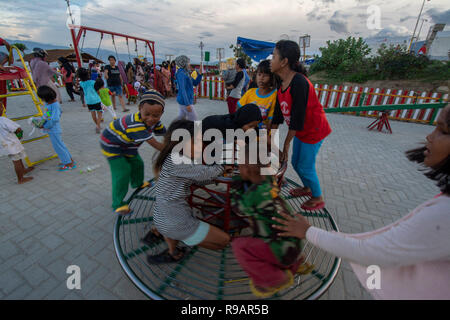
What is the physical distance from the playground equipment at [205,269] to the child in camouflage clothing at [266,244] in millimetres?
175

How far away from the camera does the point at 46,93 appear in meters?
3.24

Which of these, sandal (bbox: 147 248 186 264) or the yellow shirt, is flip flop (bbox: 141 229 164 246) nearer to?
sandal (bbox: 147 248 186 264)

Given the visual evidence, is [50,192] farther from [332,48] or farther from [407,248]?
[332,48]

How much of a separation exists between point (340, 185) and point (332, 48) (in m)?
16.0

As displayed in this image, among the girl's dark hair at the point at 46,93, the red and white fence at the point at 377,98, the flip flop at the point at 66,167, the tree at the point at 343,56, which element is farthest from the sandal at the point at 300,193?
the tree at the point at 343,56

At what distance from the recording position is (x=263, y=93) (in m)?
2.93

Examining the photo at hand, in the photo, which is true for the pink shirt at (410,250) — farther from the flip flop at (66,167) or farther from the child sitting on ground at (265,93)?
the flip flop at (66,167)

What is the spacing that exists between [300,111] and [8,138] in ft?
12.9

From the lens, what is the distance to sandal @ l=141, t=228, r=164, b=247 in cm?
221

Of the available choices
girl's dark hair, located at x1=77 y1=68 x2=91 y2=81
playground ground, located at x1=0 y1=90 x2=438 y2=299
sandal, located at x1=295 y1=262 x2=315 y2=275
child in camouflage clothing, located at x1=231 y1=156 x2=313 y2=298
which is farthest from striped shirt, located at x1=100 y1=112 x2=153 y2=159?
girl's dark hair, located at x1=77 y1=68 x2=91 y2=81

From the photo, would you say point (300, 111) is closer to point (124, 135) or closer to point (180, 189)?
point (180, 189)

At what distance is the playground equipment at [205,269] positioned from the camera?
67.3 inches
